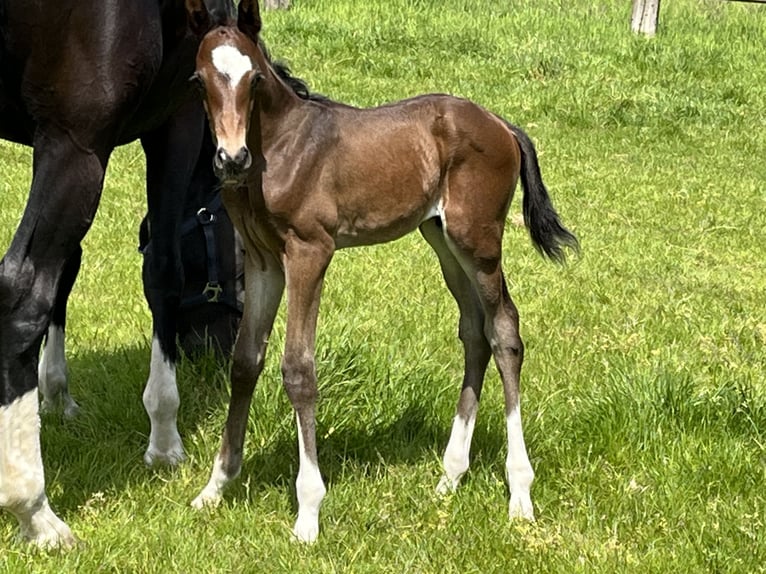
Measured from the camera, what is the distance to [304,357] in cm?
325

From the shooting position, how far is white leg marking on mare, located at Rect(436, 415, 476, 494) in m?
3.63

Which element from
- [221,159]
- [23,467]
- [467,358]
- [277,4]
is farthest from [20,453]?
[277,4]

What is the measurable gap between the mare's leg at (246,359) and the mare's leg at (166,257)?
1.23 feet

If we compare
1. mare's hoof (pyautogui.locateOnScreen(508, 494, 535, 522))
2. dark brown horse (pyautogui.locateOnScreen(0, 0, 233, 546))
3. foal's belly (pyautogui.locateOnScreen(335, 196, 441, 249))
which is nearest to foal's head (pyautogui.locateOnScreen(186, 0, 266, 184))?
dark brown horse (pyautogui.locateOnScreen(0, 0, 233, 546))

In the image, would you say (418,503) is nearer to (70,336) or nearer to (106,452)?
(106,452)

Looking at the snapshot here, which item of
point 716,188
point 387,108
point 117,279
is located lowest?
point 716,188

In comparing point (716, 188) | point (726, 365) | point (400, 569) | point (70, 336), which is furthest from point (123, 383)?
point (716, 188)

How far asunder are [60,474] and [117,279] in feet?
7.52

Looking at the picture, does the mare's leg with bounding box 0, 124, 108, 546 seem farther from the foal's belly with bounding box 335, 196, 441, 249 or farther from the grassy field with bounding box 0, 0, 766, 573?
the foal's belly with bounding box 335, 196, 441, 249

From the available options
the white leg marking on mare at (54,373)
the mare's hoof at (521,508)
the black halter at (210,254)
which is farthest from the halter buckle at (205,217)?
the mare's hoof at (521,508)

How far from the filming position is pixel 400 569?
124 inches

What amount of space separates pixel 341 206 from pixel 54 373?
1.67 meters

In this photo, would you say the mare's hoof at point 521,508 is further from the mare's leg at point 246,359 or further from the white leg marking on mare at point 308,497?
the mare's leg at point 246,359

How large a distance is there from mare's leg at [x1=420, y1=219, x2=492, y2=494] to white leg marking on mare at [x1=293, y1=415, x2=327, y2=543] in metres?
0.52
